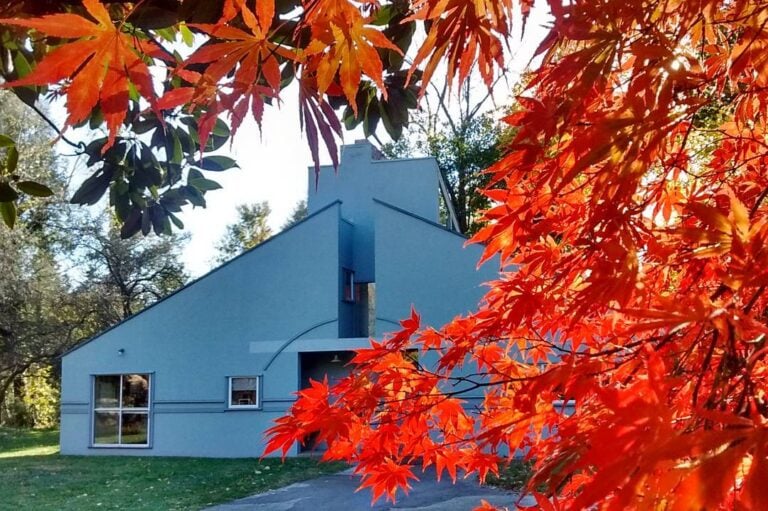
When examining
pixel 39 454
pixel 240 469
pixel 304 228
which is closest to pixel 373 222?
pixel 304 228

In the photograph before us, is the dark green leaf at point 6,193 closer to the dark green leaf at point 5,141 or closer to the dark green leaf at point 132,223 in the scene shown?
the dark green leaf at point 5,141

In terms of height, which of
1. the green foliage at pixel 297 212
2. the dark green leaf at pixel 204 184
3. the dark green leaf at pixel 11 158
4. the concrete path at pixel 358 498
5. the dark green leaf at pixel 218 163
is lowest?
the concrete path at pixel 358 498

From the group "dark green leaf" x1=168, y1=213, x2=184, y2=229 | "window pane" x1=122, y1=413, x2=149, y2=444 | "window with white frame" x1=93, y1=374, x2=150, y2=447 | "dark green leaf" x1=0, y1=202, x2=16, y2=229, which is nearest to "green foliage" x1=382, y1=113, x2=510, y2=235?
"window with white frame" x1=93, y1=374, x2=150, y2=447

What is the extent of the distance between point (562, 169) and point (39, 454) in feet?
52.0

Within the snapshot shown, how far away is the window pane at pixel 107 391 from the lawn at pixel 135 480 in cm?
118

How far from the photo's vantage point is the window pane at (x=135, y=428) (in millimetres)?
13898

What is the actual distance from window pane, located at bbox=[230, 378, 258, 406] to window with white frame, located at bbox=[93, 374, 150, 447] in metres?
1.91

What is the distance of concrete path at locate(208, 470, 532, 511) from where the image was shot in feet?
25.0

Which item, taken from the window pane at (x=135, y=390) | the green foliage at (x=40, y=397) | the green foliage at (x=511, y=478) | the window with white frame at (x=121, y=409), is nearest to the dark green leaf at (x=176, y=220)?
the green foliage at (x=511, y=478)

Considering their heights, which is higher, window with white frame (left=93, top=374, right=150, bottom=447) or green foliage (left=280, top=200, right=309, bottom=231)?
green foliage (left=280, top=200, right=309, bottom=231)

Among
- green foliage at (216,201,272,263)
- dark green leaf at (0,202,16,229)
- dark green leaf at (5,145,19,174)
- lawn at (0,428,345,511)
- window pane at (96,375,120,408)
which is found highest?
green foliage at (216,201,272,263)

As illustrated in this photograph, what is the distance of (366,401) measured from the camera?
1.91m

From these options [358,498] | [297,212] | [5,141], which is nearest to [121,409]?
[358,498]

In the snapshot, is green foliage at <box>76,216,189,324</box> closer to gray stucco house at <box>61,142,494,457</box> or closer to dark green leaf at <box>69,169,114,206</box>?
gray stucco house at <box>61,142,494,457</box>
